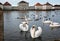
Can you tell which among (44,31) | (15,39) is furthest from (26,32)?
(15,39)

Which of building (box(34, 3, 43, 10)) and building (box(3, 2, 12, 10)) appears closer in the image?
building (box(34, 3, 43, 10))

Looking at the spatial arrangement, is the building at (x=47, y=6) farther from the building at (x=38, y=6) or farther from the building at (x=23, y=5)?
the building at (x=23, y=5)

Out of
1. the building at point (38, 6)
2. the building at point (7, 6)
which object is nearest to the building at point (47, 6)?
the building at point (38, 6)

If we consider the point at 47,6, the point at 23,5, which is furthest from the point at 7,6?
the point at 47,6

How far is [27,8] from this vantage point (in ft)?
109

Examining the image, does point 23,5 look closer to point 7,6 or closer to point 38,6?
point 7,6

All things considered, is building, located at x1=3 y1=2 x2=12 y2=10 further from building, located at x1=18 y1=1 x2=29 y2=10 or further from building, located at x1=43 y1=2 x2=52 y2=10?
building, located at x1=43 y1=2 x2=52 y2=10

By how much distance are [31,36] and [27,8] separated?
75.2 ft

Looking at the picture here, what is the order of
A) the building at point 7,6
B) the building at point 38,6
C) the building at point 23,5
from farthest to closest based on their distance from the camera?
the building at point 23,5
the building at point 7,6
the building at point 38,6

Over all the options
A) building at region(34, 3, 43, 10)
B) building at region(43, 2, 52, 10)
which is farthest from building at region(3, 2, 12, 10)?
building at region(43, 2, 52, 10)

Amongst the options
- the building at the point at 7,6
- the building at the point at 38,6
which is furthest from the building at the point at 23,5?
the building at the point at 7,6

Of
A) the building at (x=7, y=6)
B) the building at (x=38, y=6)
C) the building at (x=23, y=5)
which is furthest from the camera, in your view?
the building at (x=23, y=5)

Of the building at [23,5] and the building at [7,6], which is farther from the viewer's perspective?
the building at [23,5]

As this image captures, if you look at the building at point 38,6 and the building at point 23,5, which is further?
the building at point 23,5
